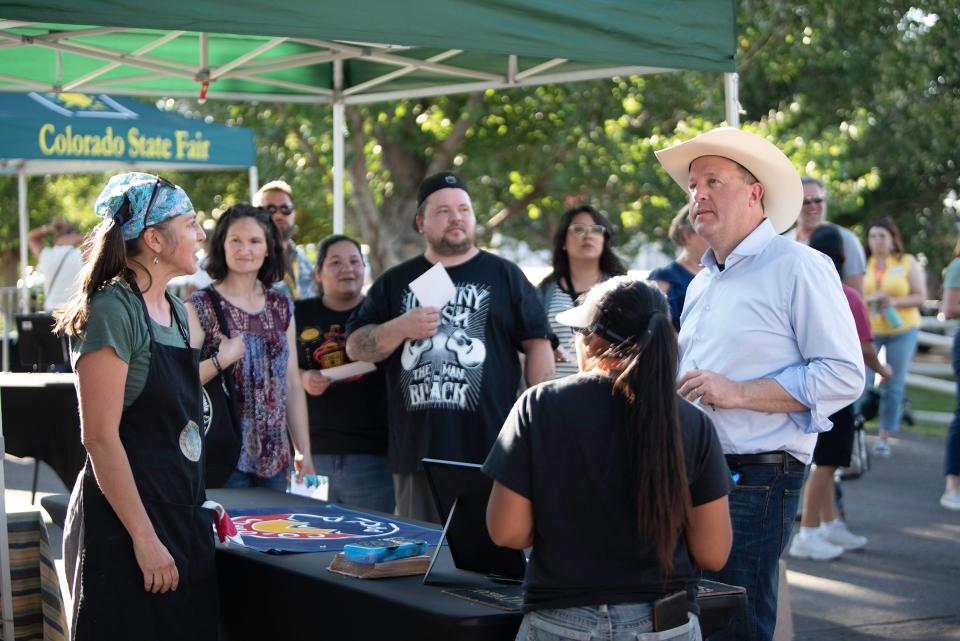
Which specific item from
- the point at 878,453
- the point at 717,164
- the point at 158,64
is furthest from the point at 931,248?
the point at 717,164

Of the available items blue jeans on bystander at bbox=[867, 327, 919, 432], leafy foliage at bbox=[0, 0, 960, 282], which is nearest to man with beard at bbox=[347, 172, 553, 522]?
blue jeans on bystander at bbox=[867, 327, 919, 432]

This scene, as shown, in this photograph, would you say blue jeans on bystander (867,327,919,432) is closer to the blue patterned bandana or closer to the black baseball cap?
the black baseball cap

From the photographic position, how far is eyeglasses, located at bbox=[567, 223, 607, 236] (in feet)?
20.1

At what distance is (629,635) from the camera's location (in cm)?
258

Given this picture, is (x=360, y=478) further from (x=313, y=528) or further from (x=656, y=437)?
(x=656, y=437)

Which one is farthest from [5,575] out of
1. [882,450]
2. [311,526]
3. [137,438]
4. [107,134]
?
[882,450]

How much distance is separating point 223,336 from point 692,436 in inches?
106

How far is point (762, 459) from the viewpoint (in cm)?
354

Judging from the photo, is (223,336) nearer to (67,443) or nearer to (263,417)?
(263,417)

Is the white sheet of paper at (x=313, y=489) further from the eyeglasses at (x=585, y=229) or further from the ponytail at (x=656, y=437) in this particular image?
the ponytail at (x=656, y=437)

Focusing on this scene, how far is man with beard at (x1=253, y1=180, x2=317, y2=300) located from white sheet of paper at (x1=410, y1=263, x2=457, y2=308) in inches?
71.3

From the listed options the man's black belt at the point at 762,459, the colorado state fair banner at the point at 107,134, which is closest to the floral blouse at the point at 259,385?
the man's black belt at the point at 762,459

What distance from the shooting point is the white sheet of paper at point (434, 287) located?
485 centimetres

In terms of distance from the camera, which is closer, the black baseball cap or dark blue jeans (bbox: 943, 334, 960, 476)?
the black baseball cap
